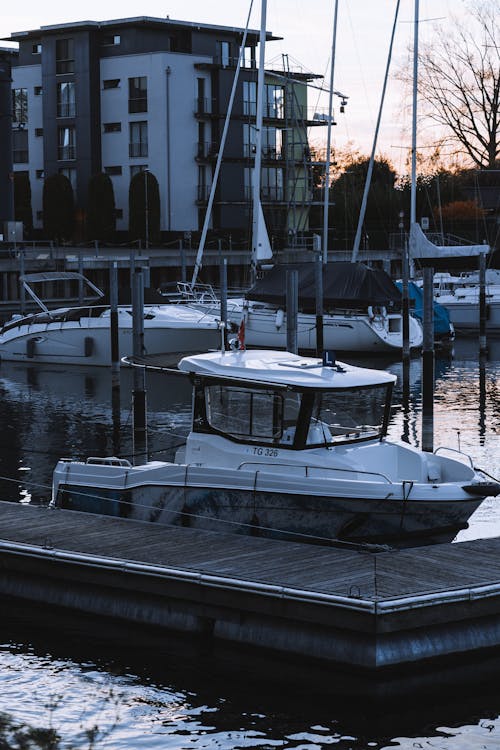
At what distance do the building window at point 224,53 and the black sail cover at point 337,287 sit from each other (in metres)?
38.5

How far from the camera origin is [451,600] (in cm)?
1391

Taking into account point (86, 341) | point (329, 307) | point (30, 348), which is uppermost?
point (329, 307)

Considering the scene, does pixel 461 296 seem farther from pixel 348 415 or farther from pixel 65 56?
pixel 348 415

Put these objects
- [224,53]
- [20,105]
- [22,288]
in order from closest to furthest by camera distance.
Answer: [22,288] → [224,53] → [20,105]

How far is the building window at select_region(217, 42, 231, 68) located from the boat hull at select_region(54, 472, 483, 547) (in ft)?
224

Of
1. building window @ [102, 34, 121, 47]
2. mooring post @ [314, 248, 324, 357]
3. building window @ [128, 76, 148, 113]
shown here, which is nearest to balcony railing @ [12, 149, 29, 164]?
building window @ [128, 76, 148, 113]

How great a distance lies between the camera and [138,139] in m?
83.2

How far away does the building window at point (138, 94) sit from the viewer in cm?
8181

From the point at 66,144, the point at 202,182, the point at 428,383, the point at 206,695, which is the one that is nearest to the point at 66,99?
the point at 66,144

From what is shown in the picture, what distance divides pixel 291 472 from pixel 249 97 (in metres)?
67.0

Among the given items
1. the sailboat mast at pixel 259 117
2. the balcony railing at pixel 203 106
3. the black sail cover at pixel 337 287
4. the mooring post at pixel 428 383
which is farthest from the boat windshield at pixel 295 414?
the balcony railing at pixel 203 106

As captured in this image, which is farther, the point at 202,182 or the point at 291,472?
the point at 202,182

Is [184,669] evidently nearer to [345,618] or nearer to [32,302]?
[345,618]

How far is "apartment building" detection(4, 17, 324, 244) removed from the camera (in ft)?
267
